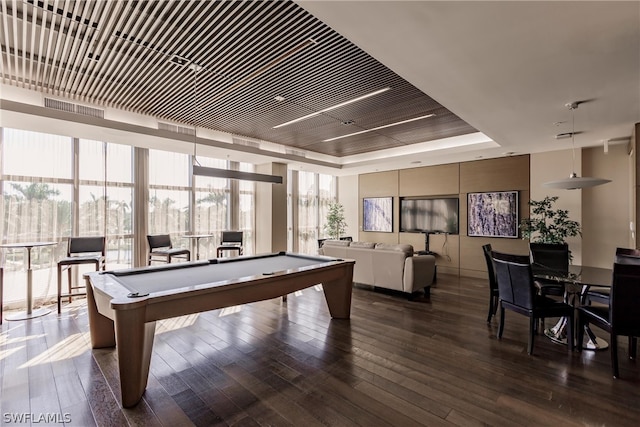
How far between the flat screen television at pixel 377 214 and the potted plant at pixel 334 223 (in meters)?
0.77

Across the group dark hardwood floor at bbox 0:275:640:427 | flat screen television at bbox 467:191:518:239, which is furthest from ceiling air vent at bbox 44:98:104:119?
flat screen television at bbox 467:191:518:239

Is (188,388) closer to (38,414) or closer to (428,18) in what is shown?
(38,414)

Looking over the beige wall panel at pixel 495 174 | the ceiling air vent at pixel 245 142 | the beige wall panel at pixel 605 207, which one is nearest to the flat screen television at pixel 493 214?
the beige wall panel at pixel 495 174

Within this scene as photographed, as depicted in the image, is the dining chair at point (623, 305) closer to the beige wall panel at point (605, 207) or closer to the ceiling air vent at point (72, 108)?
the beige wall panel at point (605, 207)

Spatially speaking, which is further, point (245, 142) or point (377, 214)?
point (377, 214)

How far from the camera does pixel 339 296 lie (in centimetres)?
408

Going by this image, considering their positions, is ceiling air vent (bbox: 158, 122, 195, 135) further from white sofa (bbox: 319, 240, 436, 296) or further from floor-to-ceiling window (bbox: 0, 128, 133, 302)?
white sofa (bbox: 319, 240, 436, 296)

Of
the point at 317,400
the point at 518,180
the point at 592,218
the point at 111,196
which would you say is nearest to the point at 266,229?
the point at 111,196

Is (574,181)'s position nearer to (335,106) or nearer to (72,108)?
(335,106)

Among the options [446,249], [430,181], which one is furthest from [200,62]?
[446,249]

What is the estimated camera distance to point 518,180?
638cm

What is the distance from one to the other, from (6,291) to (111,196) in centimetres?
208

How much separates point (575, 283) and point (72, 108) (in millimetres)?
6523

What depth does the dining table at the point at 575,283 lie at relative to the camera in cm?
311
